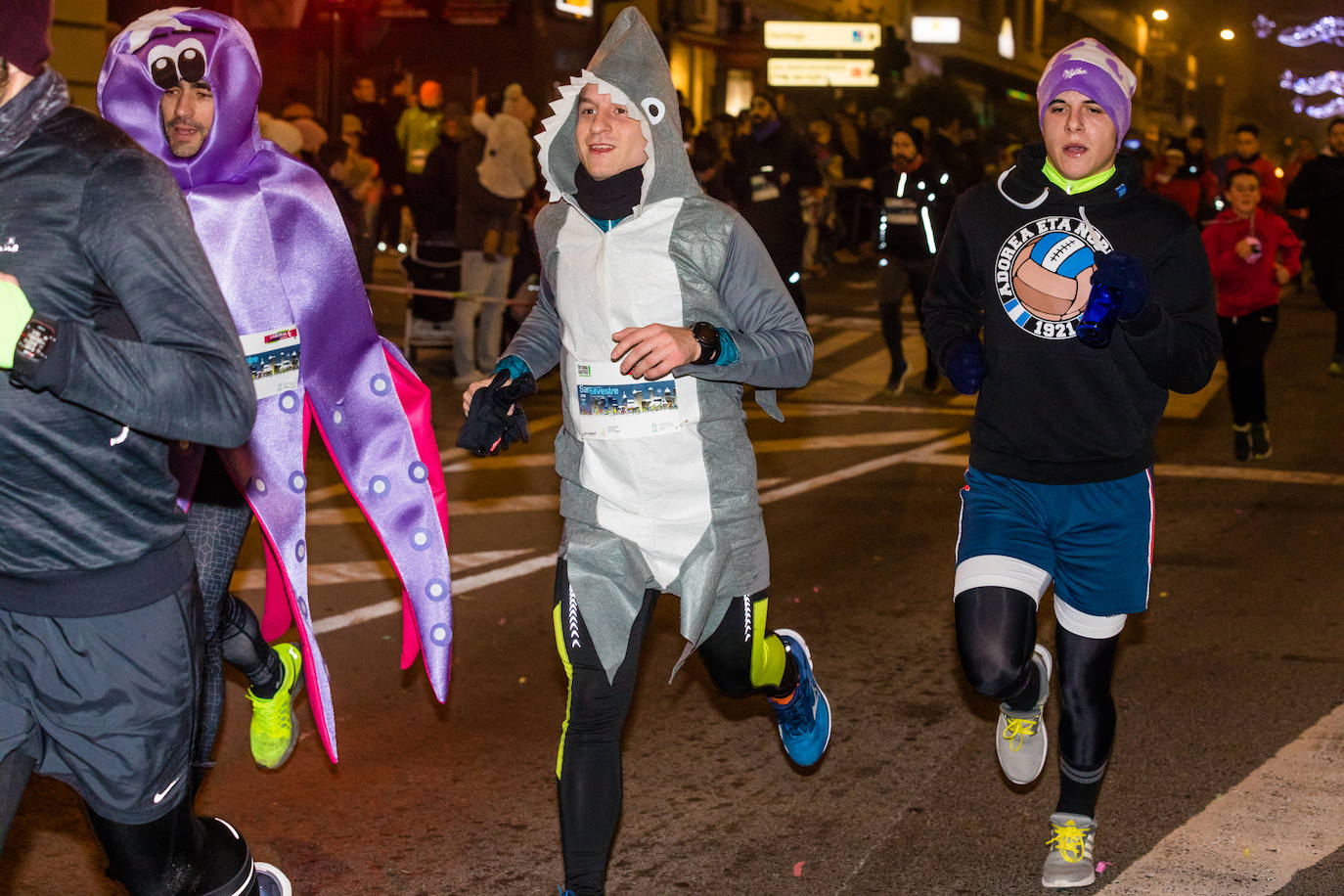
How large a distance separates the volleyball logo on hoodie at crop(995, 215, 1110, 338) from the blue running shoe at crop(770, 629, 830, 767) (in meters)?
1.11

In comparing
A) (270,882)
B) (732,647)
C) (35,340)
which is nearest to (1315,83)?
(732,647)

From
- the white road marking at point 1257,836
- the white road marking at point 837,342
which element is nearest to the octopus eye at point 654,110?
the white road marking at point 1257,836

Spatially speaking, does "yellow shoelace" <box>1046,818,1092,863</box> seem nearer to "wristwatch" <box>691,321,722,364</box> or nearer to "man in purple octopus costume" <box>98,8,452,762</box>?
"wristwatch" <box>691,321,722,364</box>

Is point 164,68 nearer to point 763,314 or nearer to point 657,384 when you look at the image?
point 657,384

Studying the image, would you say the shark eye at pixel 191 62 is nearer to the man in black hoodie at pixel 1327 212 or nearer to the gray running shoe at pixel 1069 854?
the gray running shoe at pixel 1069 854

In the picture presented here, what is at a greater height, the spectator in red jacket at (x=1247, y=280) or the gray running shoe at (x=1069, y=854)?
the spectator in red jacket at (x=1247, y=280)

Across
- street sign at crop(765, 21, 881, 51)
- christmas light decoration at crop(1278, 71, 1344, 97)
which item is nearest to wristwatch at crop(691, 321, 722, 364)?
street sign at crop(765, 21, 881, 51)

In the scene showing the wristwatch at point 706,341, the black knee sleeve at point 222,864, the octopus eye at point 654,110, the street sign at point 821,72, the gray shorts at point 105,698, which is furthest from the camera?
the street sign at point 821,72

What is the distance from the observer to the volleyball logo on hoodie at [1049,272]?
409 cm

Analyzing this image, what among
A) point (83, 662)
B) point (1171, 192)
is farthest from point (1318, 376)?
point (83, 662)

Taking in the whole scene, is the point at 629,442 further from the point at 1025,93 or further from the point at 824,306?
the point at 1025,93

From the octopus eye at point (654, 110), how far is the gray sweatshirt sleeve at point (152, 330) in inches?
62.8

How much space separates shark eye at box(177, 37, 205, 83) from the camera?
433 centimetres

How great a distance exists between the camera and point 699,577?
3975 mm
